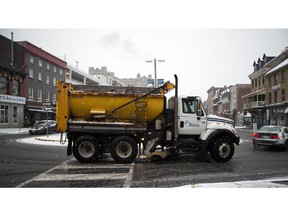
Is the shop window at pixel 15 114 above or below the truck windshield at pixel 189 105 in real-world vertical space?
below

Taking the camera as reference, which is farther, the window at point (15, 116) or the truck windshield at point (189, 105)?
the window at point (15, 116)

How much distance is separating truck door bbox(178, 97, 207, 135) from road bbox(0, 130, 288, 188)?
1341 mm

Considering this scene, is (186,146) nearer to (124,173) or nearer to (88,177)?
(124,173)

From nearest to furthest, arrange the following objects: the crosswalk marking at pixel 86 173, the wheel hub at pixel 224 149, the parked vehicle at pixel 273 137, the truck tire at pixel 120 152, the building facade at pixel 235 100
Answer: the crosswalk marking at pixel 86 173, the truck tire at pixel 120 152, the wheel hub at pixel 224 149, the parked vehicle at pixel 273 137, the building facade at pixel 235 100

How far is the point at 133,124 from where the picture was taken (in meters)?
8.92

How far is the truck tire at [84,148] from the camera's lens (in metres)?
8.76

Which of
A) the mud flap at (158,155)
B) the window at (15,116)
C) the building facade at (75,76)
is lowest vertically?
the mud flap at (158,155)

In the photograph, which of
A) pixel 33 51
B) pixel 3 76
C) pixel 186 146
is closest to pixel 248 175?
pixel 186 146

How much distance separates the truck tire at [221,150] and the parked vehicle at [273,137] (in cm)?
503

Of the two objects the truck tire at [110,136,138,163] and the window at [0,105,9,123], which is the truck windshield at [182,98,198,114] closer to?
the truck tire at [110,136,138,163]

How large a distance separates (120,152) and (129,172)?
170 cm

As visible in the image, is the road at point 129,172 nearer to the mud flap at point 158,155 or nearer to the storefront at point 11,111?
the mud flap at point 158,155

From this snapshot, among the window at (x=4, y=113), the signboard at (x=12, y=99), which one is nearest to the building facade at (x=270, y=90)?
the signboard at (x=12, y=99)
